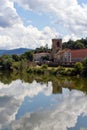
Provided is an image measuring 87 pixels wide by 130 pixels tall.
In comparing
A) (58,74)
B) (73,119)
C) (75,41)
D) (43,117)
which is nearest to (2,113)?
(43,117)

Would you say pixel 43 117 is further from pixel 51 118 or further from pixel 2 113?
pixel 2 113

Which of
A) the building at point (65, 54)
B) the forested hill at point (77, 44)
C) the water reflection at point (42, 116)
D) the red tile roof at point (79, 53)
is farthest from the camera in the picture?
the forested hill at point (77, 44)

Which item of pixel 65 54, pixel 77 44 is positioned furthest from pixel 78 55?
pixel 77 44

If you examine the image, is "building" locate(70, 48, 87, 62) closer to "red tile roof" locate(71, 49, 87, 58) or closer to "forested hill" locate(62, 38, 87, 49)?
"red tile roof" locate(71, 49, 87, 58)

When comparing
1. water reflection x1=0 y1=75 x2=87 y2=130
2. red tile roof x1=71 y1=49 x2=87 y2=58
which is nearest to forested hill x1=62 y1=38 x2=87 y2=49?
red tile roof x1=71 y1=49 x2=87 y2=58

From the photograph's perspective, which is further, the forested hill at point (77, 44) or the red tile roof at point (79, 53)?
the forested hill at point (77, 44)

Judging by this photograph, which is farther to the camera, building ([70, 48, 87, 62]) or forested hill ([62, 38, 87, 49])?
forested hill ([62, 38, 87, 49])

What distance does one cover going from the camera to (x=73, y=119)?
1753 centimetres

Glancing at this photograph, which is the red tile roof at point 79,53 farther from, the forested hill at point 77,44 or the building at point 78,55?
the forested hill at point 77,44

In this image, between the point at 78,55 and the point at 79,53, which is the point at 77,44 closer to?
the point at 78,55

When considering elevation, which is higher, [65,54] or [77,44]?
[77,44]

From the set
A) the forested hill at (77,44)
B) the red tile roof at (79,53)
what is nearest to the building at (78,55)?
the red tile roof at (79,53)

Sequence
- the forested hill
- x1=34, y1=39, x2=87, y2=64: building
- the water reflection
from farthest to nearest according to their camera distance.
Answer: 1. the forested hill
2. x1=34, y1=39, x2=87, y2=64: building
3. the water reflection

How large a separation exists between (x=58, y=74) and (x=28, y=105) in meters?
36.0
